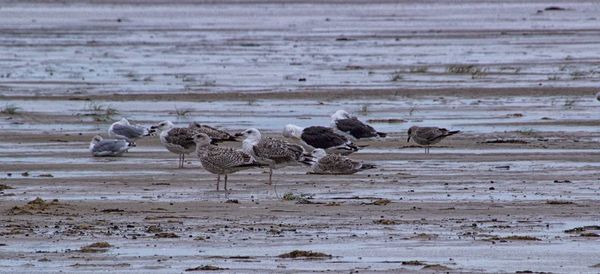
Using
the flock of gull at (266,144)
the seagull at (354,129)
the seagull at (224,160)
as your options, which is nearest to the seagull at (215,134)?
the flock of gull at (266,144)

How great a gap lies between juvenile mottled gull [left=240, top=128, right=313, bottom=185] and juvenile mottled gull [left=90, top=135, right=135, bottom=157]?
192 centimetres

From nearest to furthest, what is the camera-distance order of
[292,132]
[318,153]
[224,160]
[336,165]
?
[224,160], [336,165], [318,153], [292,132]

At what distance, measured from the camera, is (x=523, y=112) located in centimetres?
2220

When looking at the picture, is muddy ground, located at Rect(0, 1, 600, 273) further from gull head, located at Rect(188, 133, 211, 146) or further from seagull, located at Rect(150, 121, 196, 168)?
gull head, located at Rect(188, 133, 211, 146)

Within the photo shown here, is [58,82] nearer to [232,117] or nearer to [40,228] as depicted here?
[232,117]

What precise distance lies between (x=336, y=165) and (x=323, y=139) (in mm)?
1727

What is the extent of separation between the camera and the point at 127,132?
1823 cm

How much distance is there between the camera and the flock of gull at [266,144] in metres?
14.8

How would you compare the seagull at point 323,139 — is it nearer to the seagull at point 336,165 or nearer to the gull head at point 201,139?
the seagull at point 336,165

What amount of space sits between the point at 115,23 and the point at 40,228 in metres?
44.1

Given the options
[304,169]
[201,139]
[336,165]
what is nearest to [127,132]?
[304,169]

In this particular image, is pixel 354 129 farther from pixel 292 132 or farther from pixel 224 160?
pixel 224 160

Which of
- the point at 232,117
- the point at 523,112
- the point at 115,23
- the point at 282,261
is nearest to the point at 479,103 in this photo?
the point at 523,112

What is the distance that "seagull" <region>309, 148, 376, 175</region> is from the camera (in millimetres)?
15625
